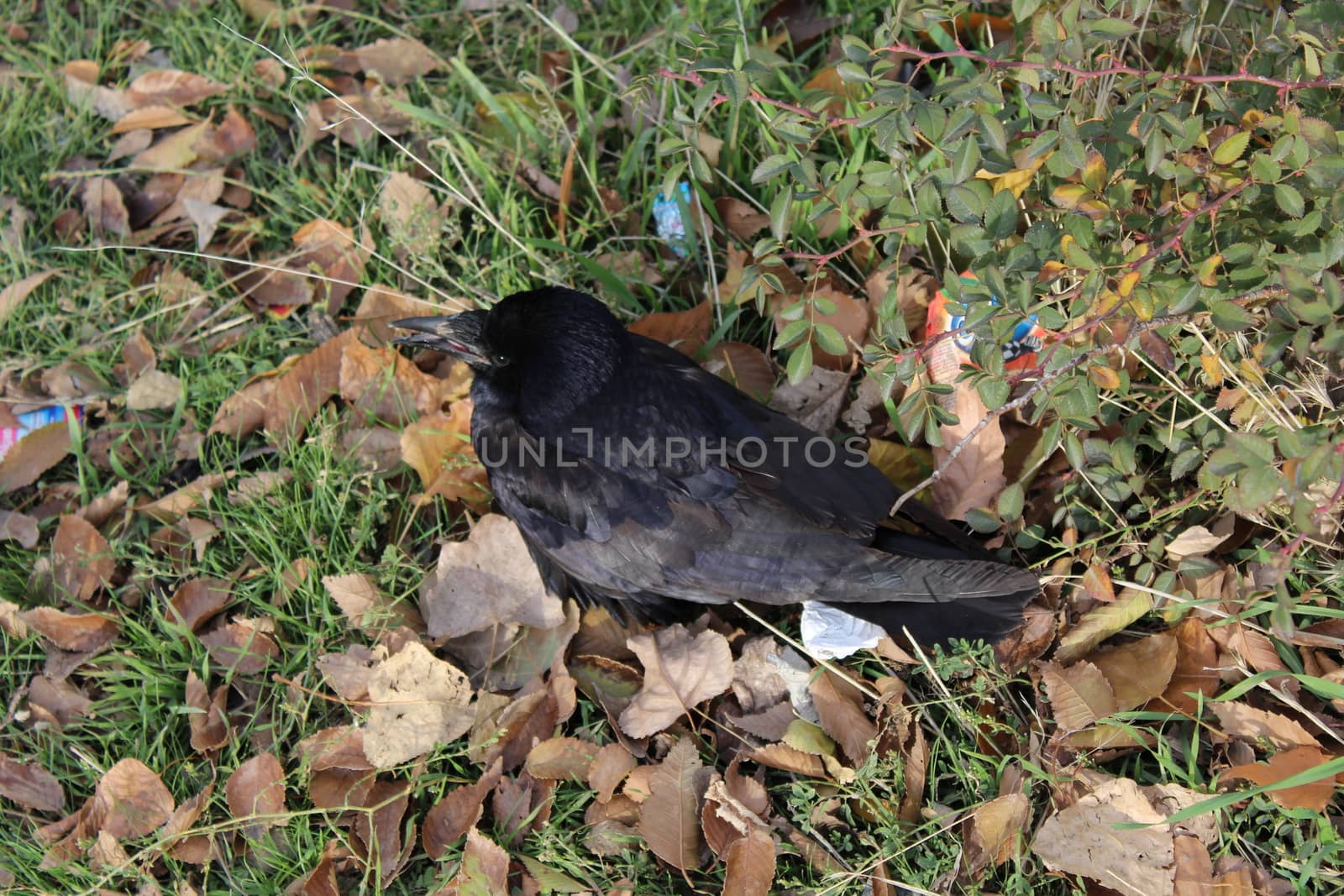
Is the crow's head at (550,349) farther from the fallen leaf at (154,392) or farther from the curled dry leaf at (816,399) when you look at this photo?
the fallen leaf at (154,392)

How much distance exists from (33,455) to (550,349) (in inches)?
75.7

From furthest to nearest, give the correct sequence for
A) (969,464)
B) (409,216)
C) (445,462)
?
(409,216)
(445,462)
(969,464)

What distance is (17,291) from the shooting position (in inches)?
154

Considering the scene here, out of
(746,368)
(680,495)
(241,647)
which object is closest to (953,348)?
(746,368)

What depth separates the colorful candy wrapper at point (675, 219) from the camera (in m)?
3.63

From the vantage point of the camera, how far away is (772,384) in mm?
3422

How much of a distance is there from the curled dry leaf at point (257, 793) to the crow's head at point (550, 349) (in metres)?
1.16

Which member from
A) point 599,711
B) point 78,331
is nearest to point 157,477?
point 78,331

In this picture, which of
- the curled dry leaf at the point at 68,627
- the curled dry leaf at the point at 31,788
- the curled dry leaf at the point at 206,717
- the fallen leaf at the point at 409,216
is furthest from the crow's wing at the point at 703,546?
the curled dry leaf at the point at 31,788

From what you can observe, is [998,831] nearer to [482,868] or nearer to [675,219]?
[482,868]

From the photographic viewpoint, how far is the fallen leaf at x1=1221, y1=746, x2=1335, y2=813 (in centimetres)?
240

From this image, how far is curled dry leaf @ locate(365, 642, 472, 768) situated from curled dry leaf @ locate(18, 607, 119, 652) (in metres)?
0.93

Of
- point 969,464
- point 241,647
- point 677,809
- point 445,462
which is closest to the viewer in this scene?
point 677,809

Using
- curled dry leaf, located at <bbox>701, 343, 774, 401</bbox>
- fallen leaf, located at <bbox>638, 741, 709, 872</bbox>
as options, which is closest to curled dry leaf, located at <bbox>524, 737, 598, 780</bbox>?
fallen leaf, located at <bbox>638, 741, 709, 872</bbox>
